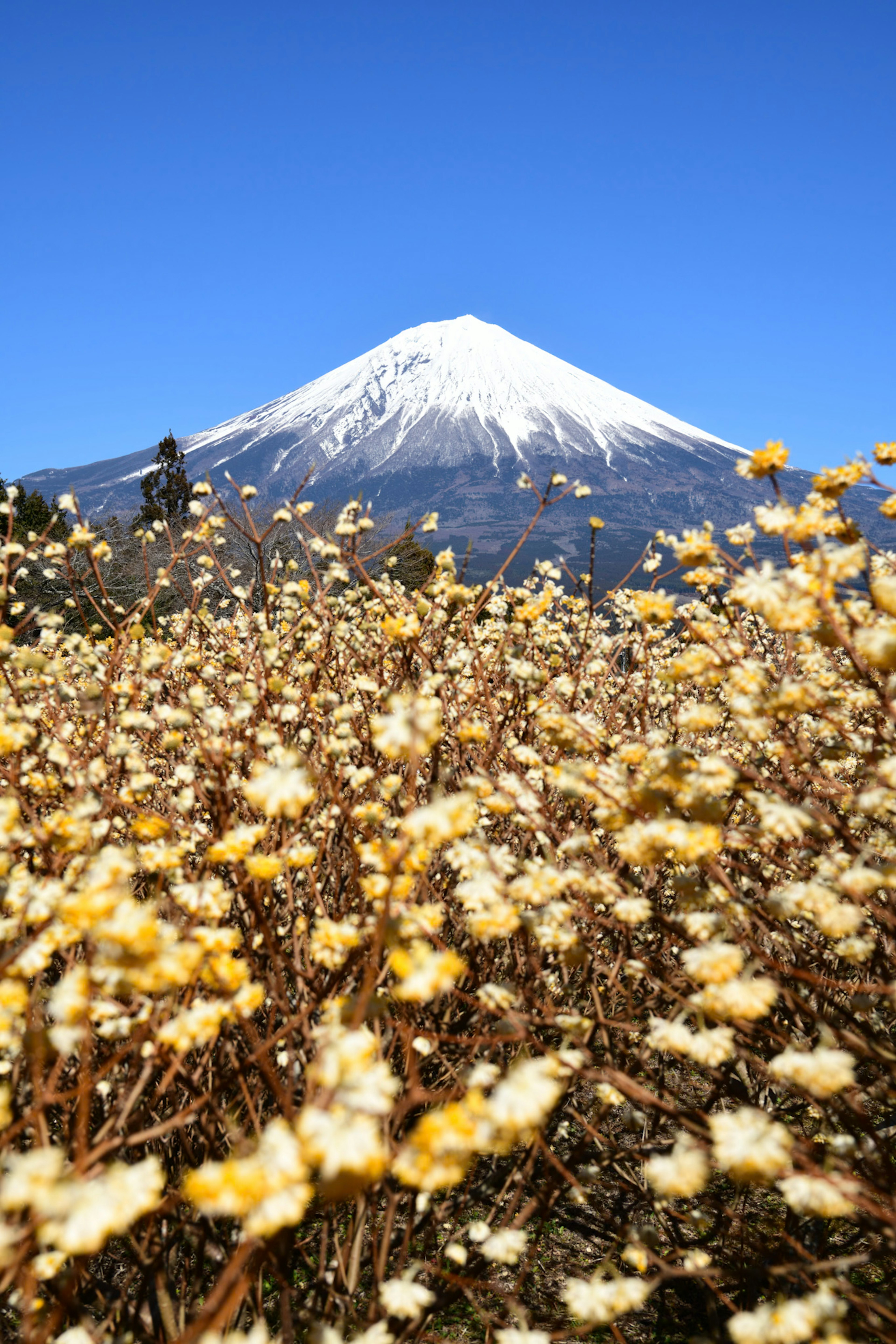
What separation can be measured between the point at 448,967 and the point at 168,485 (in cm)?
3766

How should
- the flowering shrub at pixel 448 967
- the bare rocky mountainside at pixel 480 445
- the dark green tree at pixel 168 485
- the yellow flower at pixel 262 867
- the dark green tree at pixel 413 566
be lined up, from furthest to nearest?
the bare rocky mountainside at pixel 480 445
the dark green tree at pixel 168 485
the dark green tree at pixel 413 566
the yellow flower at pixel 262 867
the flowering shrub at pixel 448 967

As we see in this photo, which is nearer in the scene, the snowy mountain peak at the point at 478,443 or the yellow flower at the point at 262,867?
the yellow flower at the point at 262,867

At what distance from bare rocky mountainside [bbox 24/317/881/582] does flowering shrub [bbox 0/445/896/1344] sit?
169515 mm

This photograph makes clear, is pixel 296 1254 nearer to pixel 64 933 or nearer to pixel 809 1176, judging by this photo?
pixel 64 933

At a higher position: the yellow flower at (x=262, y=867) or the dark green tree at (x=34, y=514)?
the dark green tree at (x=34, y=514)

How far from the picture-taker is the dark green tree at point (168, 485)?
3312 centimetres

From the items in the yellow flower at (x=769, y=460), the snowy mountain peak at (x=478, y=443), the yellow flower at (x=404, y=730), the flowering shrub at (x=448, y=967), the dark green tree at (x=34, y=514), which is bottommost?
the flowering shrub at (x=448, y=967)

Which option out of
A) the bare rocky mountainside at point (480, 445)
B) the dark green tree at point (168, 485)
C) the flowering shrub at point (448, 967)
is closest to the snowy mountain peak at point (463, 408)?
the bare rocky mountainside at point (480, 445)

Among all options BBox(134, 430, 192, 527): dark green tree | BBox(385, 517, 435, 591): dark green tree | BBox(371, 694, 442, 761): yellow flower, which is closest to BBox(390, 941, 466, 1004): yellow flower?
BBox(371, 694, 442, 761): yellow flower

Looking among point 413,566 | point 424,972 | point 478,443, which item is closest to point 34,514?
point 413,566

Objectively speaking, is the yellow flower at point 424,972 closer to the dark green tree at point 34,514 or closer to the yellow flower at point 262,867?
the yellow flower at point 262,867

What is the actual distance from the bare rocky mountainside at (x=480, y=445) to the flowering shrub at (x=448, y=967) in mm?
169515

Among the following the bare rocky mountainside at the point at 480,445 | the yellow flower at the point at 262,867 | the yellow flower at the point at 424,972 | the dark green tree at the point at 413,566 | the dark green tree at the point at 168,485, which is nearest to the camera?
the yellow flower at the point at 424,972

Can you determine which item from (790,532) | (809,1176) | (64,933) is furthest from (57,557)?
(809,1176)
